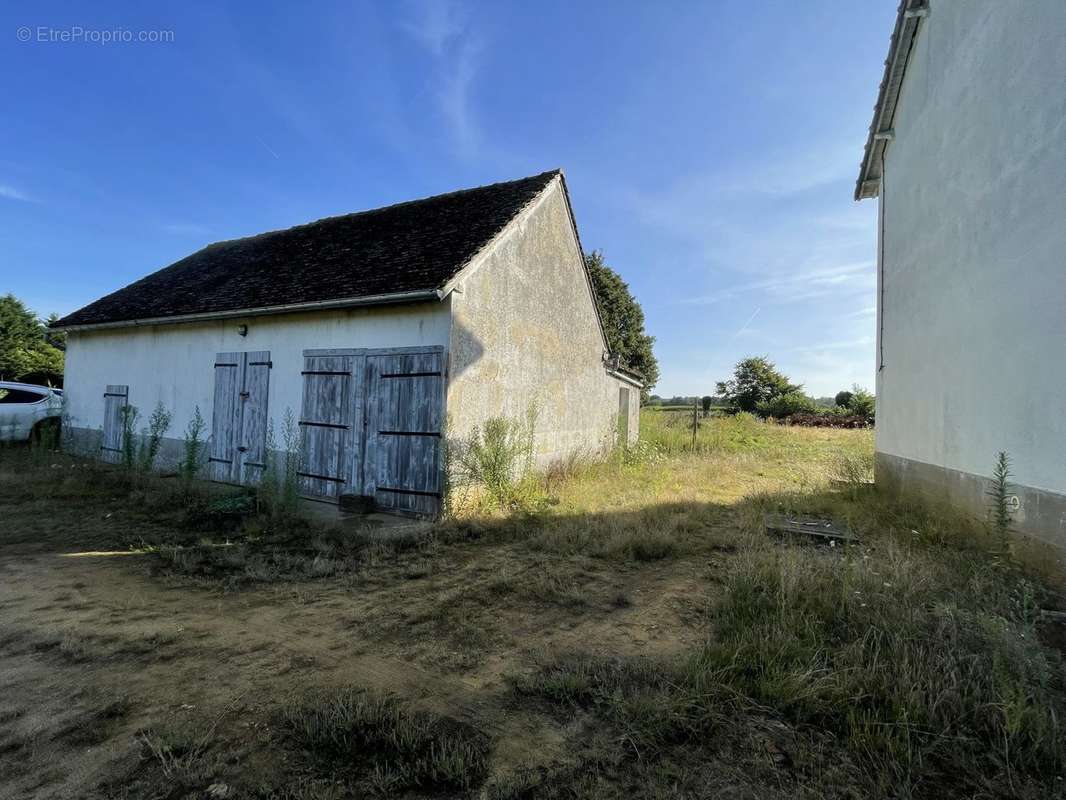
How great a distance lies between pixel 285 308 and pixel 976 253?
31.0 feet

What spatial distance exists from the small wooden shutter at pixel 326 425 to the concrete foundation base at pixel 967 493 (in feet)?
26.2

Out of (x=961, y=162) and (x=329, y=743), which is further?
(x=961, y=162)

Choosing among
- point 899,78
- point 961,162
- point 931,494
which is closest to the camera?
point 961,162

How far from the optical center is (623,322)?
25875 mm

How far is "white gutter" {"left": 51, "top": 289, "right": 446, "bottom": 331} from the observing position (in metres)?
6.63

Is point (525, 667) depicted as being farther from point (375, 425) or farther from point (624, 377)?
point (624, 377)

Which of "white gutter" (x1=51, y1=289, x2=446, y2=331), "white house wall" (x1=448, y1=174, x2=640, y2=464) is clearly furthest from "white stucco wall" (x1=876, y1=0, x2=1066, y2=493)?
"white gutter" (x1=51, y1=289, x2=446, y2=331)

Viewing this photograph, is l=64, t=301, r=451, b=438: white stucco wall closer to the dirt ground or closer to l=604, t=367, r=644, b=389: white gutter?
the dirt ground

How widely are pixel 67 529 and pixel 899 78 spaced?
1411 cm

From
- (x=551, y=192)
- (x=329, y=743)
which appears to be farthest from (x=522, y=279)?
(x=329, y=743)

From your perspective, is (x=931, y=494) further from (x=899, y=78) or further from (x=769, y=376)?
(x=769, y=376)

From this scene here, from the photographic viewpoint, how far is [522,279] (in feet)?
28.3

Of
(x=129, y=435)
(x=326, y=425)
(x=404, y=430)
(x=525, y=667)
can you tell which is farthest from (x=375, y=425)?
(x=129, y=435)

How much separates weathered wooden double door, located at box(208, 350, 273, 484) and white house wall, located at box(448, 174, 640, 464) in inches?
153
